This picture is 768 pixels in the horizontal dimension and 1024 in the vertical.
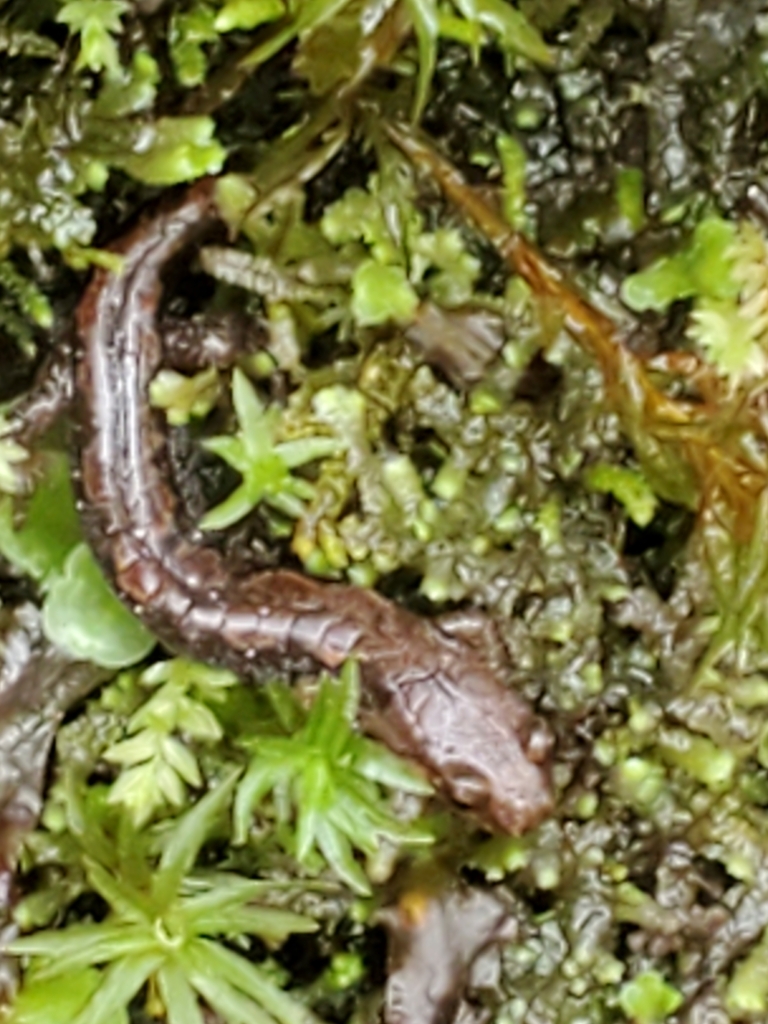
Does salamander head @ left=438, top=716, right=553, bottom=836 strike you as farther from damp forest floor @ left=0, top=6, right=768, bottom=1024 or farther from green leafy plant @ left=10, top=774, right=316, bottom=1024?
green leafy plant @ left=10, top=774, right=316, bottom=1024

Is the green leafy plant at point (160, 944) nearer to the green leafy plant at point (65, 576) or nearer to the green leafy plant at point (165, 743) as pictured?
the green leafy plant at point (165, 743)

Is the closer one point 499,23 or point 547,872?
point 499,23

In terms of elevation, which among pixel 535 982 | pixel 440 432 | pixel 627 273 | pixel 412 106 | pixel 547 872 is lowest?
pixel 535 982

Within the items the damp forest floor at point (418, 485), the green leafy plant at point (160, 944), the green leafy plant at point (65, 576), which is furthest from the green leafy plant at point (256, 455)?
the green leafy plant at point (160, 944)

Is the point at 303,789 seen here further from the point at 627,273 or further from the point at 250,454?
the point at 627,273

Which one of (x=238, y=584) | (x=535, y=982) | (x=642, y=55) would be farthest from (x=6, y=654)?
(x=642, y=55)

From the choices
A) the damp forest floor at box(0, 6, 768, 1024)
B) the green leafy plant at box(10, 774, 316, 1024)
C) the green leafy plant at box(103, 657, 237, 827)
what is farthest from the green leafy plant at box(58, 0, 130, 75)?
the green leafy plant at box(10, 774, 316, 1024)

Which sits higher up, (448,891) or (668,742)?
(668,742)

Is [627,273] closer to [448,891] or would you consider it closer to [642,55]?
[642,55]
